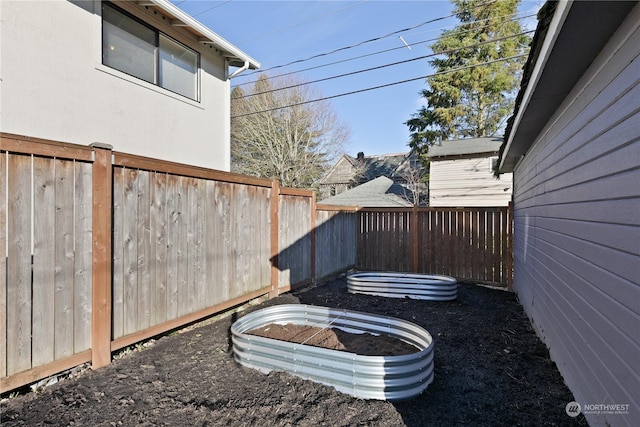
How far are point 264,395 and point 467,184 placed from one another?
50.6 ft

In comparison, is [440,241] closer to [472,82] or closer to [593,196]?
[593,196]

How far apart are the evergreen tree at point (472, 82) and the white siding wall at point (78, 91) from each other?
14.0m

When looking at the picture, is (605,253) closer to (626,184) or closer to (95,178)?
(626,184)

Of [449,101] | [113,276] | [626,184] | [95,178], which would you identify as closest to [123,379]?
[113,276]

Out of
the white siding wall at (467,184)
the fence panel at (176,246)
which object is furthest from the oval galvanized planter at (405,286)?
the white siding wall at (467,184)

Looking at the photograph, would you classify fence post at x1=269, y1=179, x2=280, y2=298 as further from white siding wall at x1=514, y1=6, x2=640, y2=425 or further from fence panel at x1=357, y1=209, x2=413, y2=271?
white siding wall at x1=514, y1=6, x2=640, y2=425

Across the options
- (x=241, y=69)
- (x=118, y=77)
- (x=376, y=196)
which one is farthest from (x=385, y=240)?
(x=376, y=196)

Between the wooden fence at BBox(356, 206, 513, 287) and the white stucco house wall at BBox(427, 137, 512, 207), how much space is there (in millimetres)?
8960

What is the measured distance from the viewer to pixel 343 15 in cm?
943

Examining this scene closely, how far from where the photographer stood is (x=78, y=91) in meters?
4.68

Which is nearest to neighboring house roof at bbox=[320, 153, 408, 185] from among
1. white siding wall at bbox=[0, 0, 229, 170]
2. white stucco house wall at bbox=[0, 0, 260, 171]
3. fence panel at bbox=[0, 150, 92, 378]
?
white stucco house wall at bbox=[0, 0, 260, 171]

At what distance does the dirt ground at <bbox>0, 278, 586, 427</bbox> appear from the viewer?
2.12 m

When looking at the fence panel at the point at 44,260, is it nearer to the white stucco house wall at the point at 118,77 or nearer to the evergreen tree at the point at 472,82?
the white stucco house wall at the point at 118,77

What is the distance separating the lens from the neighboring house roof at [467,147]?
48.8 feet
